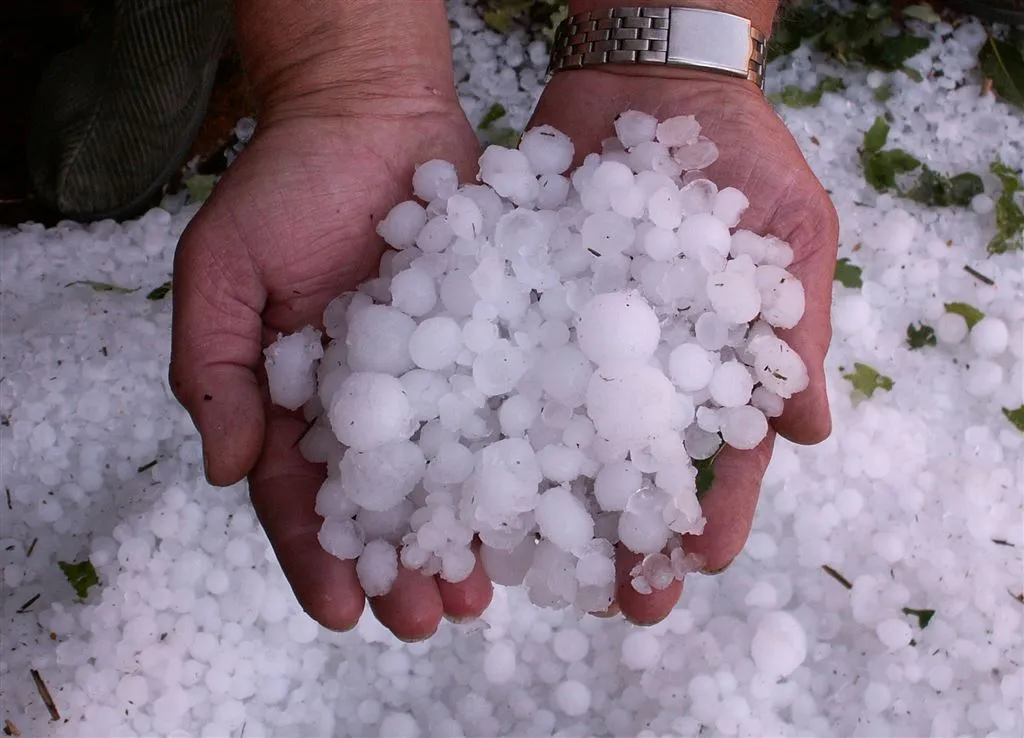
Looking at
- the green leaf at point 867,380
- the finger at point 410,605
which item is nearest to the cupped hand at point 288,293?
the finger at point 410,605

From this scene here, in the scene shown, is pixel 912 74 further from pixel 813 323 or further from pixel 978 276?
pixel 813 323

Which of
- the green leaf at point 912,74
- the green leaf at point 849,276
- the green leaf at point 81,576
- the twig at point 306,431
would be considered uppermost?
the green leaf at point 912,74

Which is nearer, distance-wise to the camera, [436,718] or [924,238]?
[436,718]

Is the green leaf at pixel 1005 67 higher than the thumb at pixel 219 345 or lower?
lower

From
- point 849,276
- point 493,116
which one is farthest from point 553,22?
point 849,276

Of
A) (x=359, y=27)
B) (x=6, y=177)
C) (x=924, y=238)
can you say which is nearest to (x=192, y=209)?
(x=6, y=177)

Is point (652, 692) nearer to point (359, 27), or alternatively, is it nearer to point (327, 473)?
A: point (327, 473)

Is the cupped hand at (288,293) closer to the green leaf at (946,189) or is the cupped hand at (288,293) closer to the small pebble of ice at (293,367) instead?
the small pebble of ice at (293,367)
